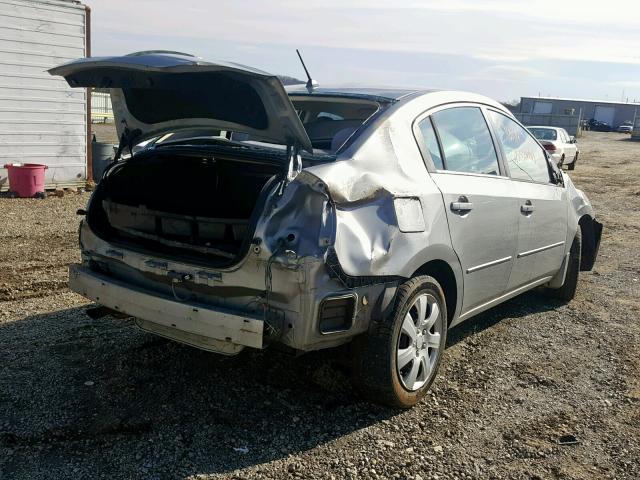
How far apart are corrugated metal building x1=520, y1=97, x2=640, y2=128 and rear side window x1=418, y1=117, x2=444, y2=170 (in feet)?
239

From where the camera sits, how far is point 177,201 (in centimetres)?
423

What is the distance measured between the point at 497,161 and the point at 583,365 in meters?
1.56

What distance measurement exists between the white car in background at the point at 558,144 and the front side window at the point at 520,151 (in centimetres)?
1561

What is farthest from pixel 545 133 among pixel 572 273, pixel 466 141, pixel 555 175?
pixel 466 141

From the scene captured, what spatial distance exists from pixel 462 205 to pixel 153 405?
2146 millimetres

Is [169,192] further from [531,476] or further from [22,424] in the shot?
[531,476]

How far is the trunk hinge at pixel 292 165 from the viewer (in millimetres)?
3271

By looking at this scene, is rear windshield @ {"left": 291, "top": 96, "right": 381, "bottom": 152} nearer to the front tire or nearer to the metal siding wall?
the front tire

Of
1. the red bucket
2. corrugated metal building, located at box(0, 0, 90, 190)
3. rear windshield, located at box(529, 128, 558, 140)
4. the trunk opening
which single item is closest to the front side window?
the trunk opening

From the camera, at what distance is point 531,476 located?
10.7ft

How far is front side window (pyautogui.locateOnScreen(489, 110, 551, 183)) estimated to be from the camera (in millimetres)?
4836

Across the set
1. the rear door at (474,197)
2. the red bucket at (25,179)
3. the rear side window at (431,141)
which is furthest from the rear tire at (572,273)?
the red bucket at (25,179)

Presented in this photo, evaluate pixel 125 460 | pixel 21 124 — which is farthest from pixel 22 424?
pixel 21 124

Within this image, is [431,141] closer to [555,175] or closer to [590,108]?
[555,175]
